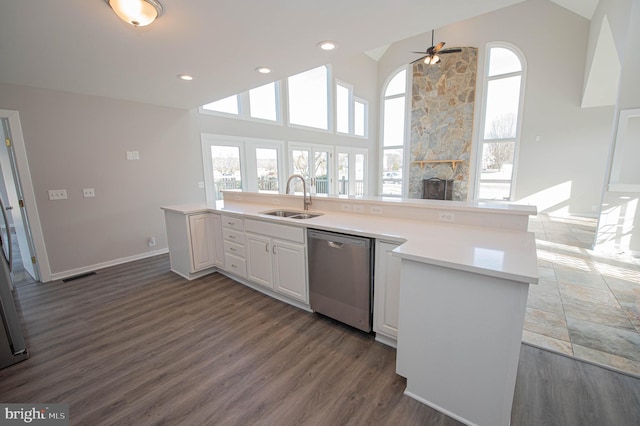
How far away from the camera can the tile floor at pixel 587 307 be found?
6.28ft

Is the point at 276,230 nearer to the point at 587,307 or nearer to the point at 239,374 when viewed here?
the point at 239,374

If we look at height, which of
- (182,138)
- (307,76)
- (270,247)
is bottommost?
(270,247)

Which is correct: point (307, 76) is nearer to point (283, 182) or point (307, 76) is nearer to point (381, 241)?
point (283, 182)

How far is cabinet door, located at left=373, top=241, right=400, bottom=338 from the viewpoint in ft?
5.92

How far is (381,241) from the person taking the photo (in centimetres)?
185

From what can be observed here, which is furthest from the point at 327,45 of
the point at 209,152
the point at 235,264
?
the point at 209,152

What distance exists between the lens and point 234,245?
3.03 meters

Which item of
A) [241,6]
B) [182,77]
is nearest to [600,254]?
[241,6]

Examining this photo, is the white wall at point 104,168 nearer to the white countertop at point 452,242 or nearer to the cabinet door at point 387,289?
the white countertop at point 452,242

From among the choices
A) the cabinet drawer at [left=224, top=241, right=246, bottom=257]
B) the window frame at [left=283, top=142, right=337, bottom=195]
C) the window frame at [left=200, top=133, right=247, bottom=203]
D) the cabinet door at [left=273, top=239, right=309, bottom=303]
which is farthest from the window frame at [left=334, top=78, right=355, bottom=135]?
the cabinet door at [left=273, top=239, right=309, bottom=303]

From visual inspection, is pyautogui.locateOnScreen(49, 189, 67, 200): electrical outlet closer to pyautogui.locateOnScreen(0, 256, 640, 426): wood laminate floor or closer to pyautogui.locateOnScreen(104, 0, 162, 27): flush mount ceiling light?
pyautogui.locateOnScreen(0, 256, 640, 426): wood laminate floor

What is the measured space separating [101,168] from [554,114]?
960 centimetres

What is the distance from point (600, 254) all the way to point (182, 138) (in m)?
6.82

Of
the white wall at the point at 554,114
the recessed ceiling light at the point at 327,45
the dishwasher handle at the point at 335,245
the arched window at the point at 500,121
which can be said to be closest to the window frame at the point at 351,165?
the arched window at the point at 500,121
